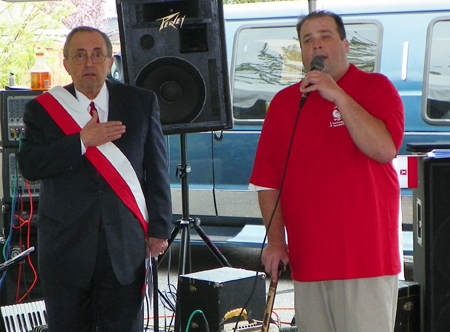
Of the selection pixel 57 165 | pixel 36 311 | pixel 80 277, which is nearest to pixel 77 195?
pixel 57 165

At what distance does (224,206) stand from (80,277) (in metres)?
3.20

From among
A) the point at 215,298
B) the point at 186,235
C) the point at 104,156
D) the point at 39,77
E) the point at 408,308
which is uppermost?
the point at 39,77

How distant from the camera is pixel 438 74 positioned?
5.39 metres

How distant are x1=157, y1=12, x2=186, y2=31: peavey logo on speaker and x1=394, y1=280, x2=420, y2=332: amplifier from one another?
5.90 feet

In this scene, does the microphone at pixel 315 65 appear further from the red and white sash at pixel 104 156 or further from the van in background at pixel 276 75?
the van in background at pixel 276 75

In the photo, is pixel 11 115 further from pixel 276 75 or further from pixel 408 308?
pixel 408 308

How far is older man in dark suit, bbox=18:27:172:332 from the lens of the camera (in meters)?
2.75

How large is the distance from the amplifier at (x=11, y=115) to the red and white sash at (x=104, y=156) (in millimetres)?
1334

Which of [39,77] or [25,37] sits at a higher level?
[25,37]

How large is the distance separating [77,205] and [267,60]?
3343 millimetres

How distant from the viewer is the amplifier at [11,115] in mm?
4109

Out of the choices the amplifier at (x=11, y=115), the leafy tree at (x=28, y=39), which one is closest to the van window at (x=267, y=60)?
the amplifier at (x=11, y=115)

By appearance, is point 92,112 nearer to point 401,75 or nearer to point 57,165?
point 57,165

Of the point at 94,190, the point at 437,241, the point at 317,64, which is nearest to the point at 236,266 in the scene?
the point at 437,241
